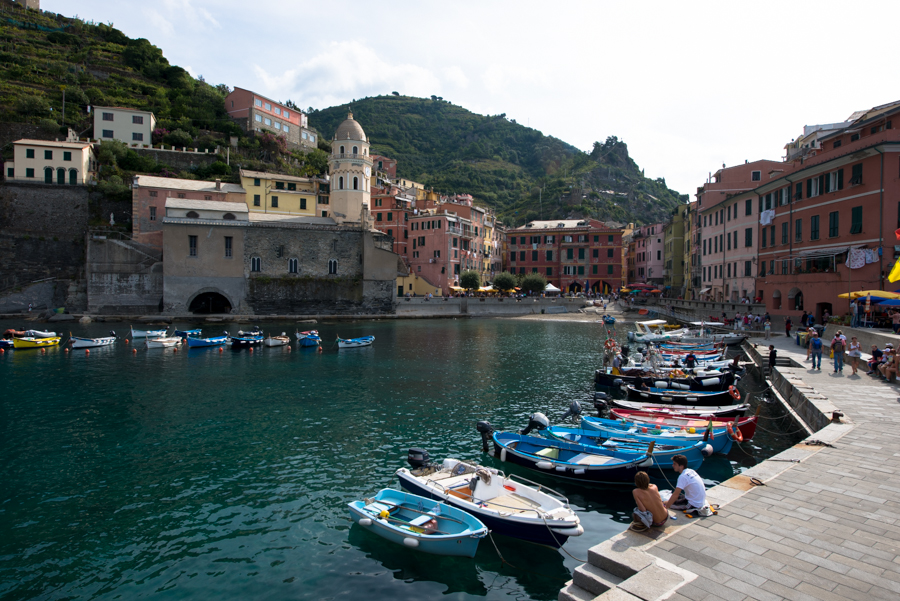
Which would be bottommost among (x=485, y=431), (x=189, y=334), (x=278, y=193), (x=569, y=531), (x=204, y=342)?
(x=569, y=531)

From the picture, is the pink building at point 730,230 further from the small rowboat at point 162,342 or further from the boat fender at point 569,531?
the small rowboat at point 162,342

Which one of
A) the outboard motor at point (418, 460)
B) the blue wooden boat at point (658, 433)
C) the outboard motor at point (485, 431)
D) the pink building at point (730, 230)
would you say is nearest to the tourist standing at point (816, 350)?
the blue wooden boat at point (658, 433)

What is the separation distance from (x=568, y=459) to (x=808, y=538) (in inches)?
248

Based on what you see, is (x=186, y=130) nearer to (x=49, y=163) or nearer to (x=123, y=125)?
(x=123, y=125)

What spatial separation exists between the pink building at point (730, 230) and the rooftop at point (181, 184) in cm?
5251

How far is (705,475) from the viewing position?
13.3m

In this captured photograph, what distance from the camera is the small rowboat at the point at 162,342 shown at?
36.7 m

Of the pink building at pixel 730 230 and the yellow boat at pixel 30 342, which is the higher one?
the pink building at pixel 730 230

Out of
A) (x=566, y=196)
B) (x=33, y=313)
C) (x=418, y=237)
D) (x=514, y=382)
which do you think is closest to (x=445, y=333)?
(x=514, y=382)

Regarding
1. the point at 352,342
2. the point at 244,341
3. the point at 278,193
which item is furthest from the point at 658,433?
the point at 278,193

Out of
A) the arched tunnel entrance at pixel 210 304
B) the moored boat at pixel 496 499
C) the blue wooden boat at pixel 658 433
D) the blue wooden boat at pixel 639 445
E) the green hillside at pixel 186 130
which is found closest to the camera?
→ the moored boat at pixel 496 499

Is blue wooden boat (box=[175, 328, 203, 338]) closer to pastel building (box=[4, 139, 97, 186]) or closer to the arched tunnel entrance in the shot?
the arched tunnel entrance

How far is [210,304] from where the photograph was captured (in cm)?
5856

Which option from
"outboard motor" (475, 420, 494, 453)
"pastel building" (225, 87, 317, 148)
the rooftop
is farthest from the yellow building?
"outboard motor" (475, 420, 494, 453)
